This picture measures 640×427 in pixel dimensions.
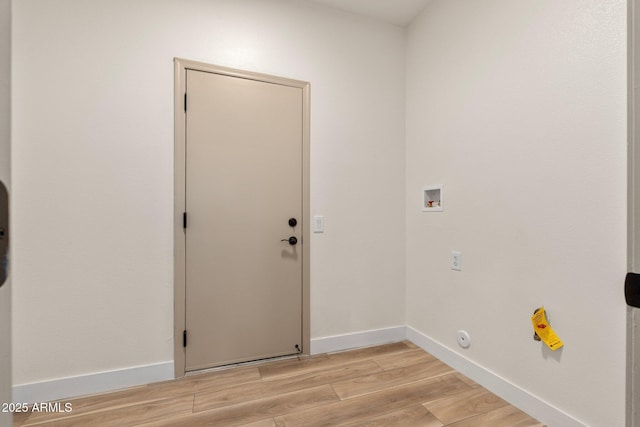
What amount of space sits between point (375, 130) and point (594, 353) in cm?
194

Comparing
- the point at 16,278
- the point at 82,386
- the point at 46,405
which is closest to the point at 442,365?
the point at 82,386

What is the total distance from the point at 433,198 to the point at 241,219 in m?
1.52

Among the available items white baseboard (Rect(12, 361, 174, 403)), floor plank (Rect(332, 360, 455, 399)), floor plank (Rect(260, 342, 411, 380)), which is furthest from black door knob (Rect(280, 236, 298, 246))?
white baseboard (Rect(12, 361, 174, 403))

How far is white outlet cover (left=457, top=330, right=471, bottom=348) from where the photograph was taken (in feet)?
6.27

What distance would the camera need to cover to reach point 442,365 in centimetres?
205

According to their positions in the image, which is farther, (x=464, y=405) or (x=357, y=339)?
(x=357, y=339)

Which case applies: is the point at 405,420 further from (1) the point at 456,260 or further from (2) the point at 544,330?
(1) the point at 456,260

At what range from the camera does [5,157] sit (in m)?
0.44

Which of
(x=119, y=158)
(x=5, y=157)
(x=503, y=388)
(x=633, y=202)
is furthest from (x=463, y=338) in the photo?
(x=119, y=158)

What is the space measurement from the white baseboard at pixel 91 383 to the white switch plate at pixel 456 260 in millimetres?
2073

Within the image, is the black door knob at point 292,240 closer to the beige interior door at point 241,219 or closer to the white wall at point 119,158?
the beige interior door at point 241,219

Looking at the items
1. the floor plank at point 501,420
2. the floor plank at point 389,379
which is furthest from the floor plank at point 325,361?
the floor plank at point 501,420

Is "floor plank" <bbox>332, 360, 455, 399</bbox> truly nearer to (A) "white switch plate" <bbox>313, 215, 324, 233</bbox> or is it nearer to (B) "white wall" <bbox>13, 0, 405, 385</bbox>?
(B) "white wall" <bbox>13, 0, 405, 385</bbox>

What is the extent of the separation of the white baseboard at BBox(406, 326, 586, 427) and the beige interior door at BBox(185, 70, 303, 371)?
1.08 metres
